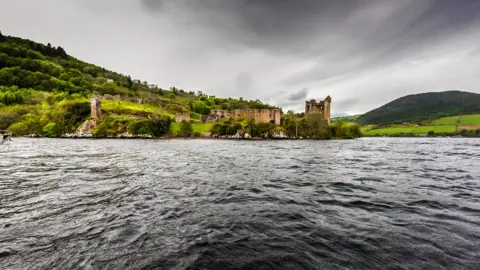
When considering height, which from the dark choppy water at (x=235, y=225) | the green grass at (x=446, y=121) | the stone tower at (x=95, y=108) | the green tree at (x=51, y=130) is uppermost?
the stone tower at (x=95, y=108)

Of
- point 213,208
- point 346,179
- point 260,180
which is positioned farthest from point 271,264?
point 346,179

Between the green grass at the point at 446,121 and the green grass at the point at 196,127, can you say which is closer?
the green grass at the point at 196,127

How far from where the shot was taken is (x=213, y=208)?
9.09m

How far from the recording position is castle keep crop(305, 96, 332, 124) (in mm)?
137625

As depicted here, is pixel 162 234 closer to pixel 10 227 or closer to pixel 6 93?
pixel 10 227

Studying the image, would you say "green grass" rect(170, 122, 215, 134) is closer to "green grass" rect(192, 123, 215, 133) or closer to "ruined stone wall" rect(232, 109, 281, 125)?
"green grass" rect(192, 123, 215, 133)

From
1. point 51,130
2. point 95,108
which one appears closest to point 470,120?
point 95,108

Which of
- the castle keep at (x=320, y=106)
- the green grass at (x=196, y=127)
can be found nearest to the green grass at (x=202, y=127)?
the green grass at (x=196, y=127)

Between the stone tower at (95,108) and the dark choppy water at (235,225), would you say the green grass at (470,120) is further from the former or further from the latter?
the stone tower at (95,108)

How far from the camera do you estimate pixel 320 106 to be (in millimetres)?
140250

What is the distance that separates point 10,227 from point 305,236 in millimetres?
8365

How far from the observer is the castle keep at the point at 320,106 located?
138 meters

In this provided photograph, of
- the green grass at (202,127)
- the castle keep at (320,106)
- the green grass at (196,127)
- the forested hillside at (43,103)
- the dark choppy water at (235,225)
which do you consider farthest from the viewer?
the castle keep at (320,106)

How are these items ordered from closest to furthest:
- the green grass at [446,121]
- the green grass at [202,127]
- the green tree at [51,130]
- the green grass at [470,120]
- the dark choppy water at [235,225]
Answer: the dark choppy water at [235,225] → the green tree at [51,130] → the green grass at [202,127] → the green grass at [470,120] → the green grass at [446,121]
